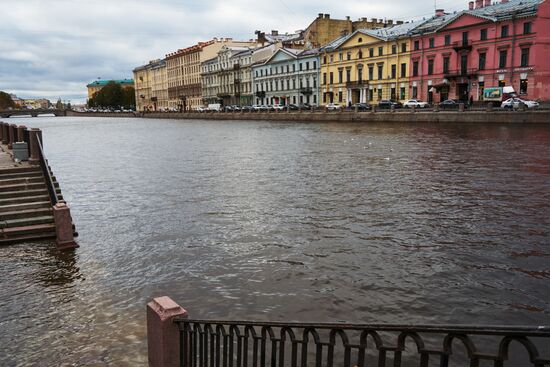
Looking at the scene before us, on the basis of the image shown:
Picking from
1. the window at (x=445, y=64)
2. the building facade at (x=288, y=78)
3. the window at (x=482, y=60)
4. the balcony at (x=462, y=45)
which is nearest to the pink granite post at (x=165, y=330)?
the window at (x=482, y=60)

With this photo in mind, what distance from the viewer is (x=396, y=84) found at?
73.9 m

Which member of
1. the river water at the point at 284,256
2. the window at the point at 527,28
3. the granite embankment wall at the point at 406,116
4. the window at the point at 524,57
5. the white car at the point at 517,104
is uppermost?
the window at the point at 527,28

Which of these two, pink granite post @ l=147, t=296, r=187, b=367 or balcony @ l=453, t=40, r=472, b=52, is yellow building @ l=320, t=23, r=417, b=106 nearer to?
balcony @ l=453, t=40, r=472, b=52

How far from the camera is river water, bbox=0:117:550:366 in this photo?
8.22m

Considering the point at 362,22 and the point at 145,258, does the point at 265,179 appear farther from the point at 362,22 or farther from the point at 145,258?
the point at 362,22

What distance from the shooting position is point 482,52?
6044 cm

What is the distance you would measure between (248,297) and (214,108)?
101441mm

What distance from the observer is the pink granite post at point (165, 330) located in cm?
544

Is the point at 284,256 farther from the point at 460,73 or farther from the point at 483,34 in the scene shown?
the point at 460,73

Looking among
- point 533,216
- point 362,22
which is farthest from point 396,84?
point 533,216

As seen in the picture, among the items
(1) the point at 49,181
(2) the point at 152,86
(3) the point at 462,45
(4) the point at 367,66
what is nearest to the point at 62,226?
(1) the point at 49,181

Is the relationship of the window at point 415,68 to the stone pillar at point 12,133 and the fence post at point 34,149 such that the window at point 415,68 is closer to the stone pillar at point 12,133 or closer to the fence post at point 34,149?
the stone pillar at point 12,133

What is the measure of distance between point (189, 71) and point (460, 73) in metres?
90.9

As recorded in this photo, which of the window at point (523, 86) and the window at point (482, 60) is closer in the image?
the window at point (523, 86)
